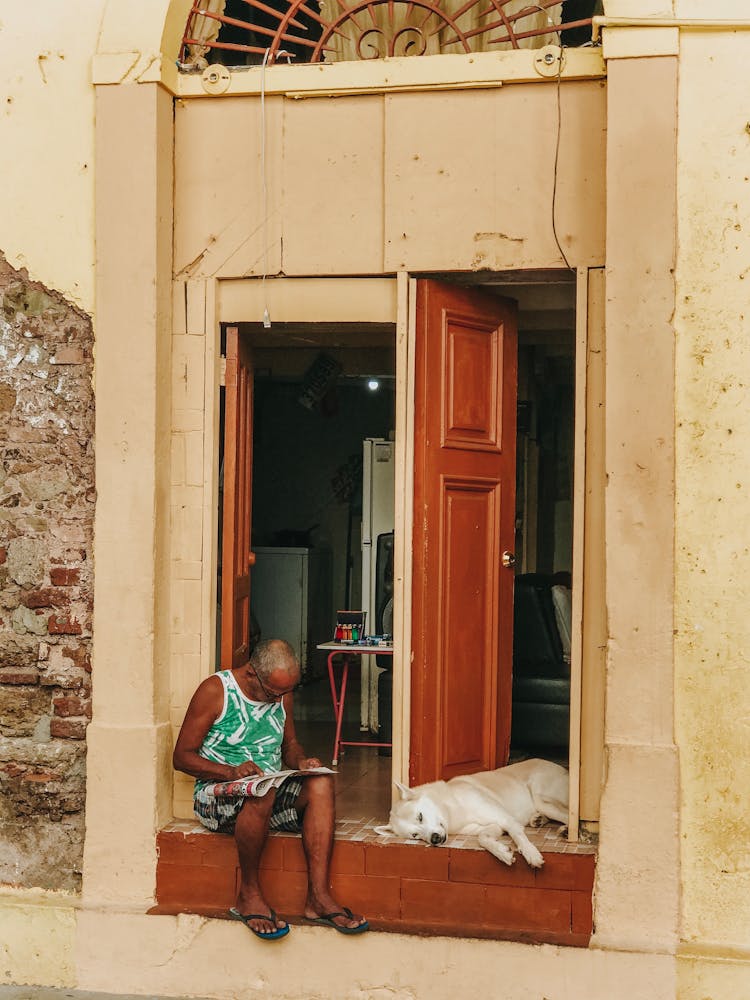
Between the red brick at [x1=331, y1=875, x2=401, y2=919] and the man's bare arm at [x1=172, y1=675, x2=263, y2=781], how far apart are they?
629 millimetres

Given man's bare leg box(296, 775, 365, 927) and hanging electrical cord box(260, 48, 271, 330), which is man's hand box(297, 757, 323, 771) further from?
hanging electrical cord box(260, 48, 271, 330)

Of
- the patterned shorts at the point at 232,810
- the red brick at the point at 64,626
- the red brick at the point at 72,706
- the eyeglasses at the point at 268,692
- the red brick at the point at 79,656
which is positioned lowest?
the patterned shorts at the point at 232,810

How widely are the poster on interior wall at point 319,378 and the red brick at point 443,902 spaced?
5.18 meters

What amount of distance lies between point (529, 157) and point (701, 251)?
91 cm

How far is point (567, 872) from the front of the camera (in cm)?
514

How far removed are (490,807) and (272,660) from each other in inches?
46.3

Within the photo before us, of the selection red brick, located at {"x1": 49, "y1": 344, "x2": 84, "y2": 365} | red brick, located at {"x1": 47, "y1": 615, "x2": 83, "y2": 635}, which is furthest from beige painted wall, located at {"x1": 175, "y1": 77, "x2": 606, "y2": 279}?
red brick, located at {"x1": 47, "y1": 615, "x2": 83, "y2": 635}

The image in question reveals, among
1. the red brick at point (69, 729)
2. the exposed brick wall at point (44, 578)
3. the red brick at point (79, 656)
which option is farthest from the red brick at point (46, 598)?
the red brick at point (69, 729)

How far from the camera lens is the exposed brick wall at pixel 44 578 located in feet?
18.5

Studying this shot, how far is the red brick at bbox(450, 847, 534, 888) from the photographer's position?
517 centimetres

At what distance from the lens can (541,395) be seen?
11375 millimetres

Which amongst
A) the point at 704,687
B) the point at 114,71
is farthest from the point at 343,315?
the point at 704,687

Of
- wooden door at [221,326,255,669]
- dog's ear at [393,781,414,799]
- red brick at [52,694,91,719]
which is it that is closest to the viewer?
dog's ear at [393,781,414,799]

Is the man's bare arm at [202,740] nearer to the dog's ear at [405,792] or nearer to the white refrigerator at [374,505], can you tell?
the dog's ear at [405,792]
